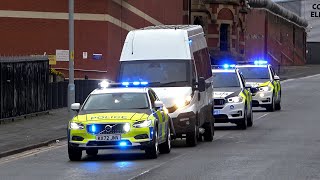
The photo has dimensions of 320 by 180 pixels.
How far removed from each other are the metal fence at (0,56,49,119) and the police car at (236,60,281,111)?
833 cm

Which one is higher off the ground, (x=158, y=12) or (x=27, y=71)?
(x=158, y=12)

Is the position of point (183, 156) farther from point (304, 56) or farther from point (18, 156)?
point (304, 56)

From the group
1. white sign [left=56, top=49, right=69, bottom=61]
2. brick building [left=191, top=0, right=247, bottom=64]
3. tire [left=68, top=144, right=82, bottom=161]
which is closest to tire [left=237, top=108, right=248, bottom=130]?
tire [left=68, top=144, right=82, bottom=161]

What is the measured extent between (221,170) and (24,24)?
31737 millimetres

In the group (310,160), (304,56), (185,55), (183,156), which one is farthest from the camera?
(304,56)

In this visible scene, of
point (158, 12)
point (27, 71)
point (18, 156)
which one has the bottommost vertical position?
point (18, 156)

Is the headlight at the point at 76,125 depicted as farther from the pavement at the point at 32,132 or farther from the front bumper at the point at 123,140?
the pavement at the point at 32,132

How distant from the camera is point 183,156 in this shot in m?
18.3

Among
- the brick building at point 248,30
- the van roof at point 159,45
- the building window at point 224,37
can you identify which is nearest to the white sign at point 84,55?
the brick building at point 248,30

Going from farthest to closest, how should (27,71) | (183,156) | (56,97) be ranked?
(56,97) → (27,71) → (183,156)

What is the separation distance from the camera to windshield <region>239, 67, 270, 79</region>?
3700 cm

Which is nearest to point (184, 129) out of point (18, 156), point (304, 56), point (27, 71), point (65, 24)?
point (18, 156)

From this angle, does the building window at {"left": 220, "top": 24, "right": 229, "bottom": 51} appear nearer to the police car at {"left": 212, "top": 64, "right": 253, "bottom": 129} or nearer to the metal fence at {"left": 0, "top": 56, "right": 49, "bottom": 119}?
the metal fence at {"left": 0, "top": 56, "right": 49, "bottom": 119}

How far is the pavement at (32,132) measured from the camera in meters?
21.3
